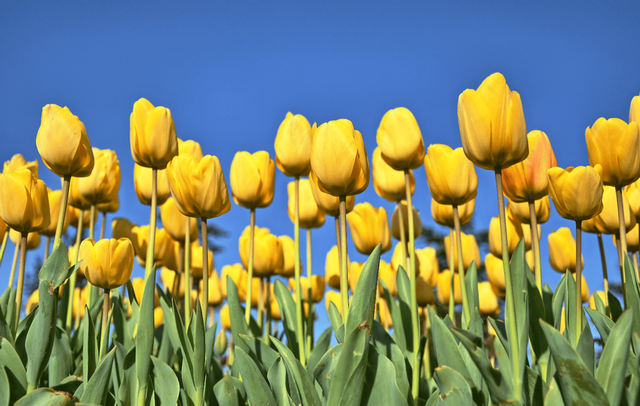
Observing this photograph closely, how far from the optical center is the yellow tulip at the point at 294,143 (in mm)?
2150

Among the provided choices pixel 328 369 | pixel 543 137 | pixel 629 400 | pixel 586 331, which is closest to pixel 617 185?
pixel 543 137

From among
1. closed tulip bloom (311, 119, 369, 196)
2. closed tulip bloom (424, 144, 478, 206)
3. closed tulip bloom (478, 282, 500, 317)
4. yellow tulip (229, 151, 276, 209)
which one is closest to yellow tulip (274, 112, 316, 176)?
yellow tulip (229, 151, 276, 209)

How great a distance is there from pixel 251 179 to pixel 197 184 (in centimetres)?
54

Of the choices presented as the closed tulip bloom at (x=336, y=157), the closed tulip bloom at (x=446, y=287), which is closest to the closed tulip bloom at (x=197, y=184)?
the closed tulip bloom at (x=336, y=157)

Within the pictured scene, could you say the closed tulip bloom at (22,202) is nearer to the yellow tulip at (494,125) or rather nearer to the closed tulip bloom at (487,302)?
the yellow tulip at (494,125)

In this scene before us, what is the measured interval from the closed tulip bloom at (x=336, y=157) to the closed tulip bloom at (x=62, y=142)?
3.11 feet

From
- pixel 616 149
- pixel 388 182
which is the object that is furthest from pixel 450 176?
pixel 616 149

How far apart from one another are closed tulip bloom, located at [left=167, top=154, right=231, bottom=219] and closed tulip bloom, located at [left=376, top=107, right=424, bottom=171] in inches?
29.5

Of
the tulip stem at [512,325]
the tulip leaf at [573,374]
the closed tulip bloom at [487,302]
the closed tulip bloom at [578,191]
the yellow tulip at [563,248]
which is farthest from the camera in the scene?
the closed tulip bloom at [487,302]

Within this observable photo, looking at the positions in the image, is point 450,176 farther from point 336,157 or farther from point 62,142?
point 62,142

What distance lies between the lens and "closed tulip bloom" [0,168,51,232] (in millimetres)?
1869

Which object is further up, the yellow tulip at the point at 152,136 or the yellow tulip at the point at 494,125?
the yellow tulip at the point at 152,136

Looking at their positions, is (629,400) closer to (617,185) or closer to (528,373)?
(528,373)

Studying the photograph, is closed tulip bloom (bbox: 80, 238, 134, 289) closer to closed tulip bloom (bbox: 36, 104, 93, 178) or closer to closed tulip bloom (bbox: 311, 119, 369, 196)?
closed tulip bloom (bbox: 36, 104, 93, 178)
